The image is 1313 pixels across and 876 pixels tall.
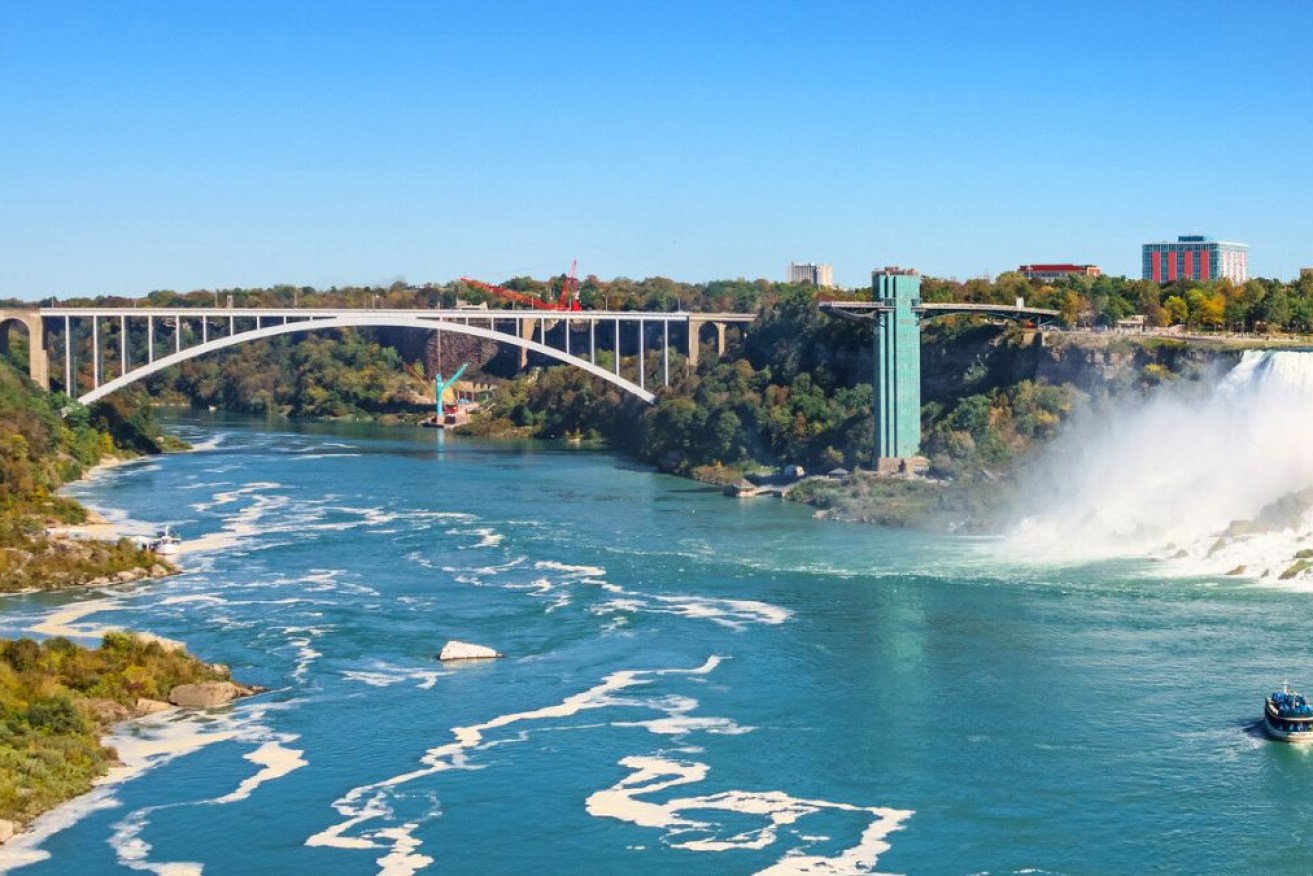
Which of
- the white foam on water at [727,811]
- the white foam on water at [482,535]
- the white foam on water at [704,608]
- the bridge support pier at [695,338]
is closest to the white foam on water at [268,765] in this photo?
the white foam on water at [727,811]

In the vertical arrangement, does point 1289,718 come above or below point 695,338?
below

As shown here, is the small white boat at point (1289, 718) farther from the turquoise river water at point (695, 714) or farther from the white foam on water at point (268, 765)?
the white foam on water at point (268, 765)

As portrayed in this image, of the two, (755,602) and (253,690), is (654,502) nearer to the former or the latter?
(755,602)

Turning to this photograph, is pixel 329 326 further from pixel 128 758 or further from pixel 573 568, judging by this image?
pixel 128 758

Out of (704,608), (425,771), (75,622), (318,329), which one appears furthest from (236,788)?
(318,329)

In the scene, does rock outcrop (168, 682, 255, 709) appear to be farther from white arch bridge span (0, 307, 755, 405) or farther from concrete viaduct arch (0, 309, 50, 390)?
concrete viaduct arch (0, 309, 50, 390)

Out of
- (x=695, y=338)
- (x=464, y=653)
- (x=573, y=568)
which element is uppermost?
(x=695, y=338)
